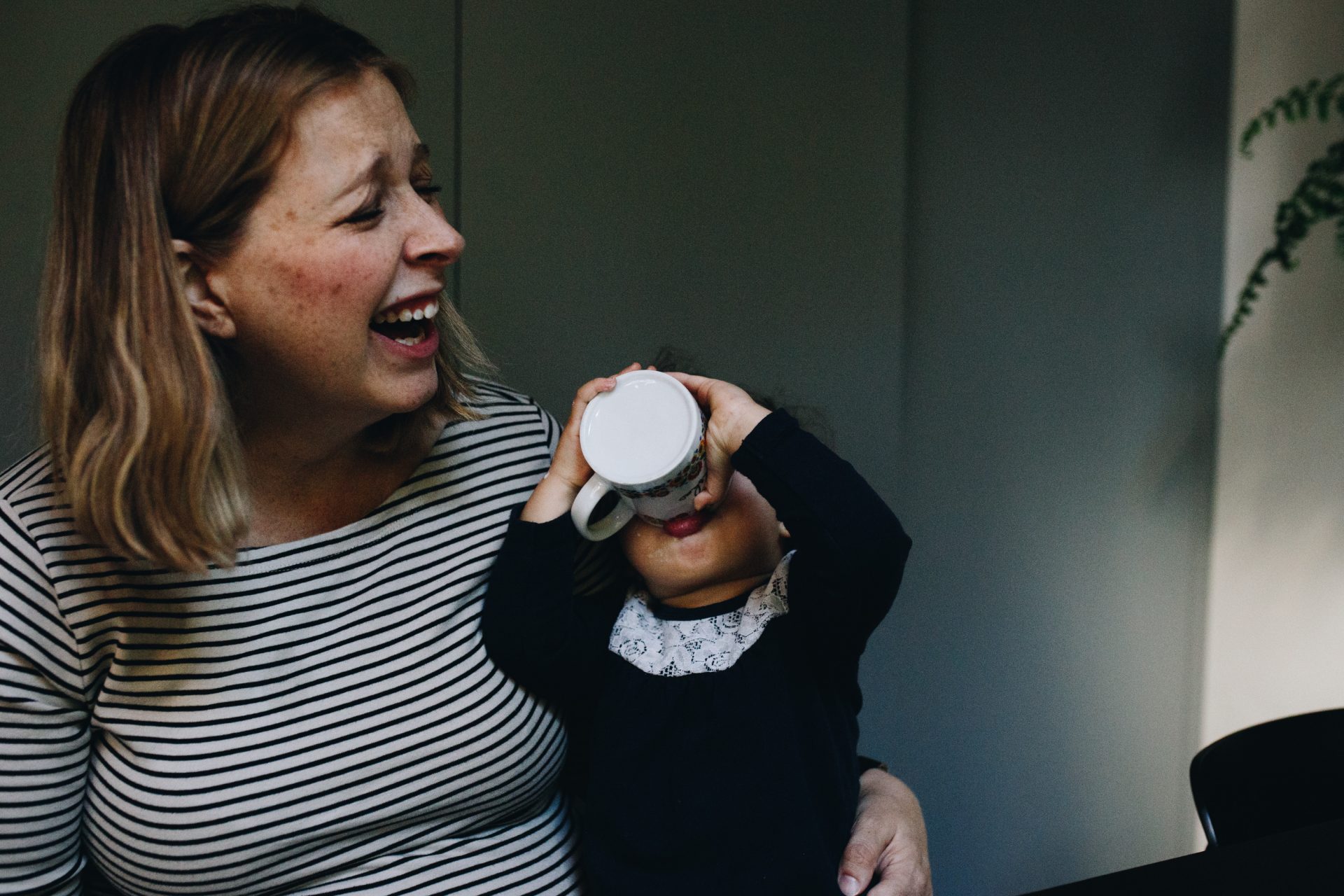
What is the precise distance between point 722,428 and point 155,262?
60 centimetres

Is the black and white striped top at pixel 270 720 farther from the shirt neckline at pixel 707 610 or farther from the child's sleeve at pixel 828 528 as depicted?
the child's sleeve at pixel 828 528

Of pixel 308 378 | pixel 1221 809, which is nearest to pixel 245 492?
pixel 308 378

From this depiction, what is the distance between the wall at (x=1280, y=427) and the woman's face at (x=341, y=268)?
5.75ft

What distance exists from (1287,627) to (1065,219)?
3.08 ft

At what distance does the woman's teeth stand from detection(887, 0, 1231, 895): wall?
47.5 inches

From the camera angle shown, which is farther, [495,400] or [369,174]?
[495,400]

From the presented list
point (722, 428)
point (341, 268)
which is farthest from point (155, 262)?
point (722, 428)

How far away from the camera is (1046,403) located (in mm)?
2195

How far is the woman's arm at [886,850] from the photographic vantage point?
1.18 metres

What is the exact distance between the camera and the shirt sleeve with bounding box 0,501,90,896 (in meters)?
1.03

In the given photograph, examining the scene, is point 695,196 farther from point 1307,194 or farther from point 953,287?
point 1307,194

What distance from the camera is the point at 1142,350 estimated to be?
87.8 inches

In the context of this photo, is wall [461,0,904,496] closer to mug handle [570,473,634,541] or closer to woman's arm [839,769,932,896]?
mug handle [570,473,634,541]

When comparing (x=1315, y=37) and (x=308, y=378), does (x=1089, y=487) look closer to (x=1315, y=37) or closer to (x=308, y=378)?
(x=1315, y=37)
